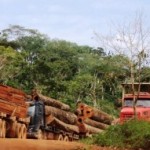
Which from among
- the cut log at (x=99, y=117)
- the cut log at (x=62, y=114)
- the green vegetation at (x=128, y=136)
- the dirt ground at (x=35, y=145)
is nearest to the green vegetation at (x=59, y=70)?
the cut log at (x=99, y=117)

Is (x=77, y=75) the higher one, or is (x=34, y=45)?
(x=34, y=45)

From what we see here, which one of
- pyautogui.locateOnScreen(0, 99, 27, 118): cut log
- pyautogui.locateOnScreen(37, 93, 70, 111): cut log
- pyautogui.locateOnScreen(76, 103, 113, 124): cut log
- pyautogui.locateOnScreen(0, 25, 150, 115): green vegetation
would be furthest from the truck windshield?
pyautogui.locateOnScreen(0, 25, 150, 115): green vegetation

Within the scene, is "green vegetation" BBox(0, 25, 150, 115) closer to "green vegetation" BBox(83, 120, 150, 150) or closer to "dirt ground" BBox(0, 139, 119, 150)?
"green vegetation" BBox(83, 120, 150, 150)

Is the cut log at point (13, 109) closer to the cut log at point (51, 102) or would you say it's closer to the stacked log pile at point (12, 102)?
the stacked log pile at point (12, 102)

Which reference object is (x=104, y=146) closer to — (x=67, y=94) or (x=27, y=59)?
(x=67, y=94)

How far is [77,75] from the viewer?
167 ft

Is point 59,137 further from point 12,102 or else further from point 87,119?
point 12,102

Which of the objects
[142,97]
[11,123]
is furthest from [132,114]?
[11,123]

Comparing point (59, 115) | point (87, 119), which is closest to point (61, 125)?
point (59, 115)

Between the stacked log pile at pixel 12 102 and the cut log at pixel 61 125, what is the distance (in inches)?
125

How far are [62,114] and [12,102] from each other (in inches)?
224

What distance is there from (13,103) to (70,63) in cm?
3681

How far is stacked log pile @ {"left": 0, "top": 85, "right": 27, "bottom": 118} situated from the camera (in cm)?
1431

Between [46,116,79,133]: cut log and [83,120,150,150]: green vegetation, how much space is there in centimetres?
360
